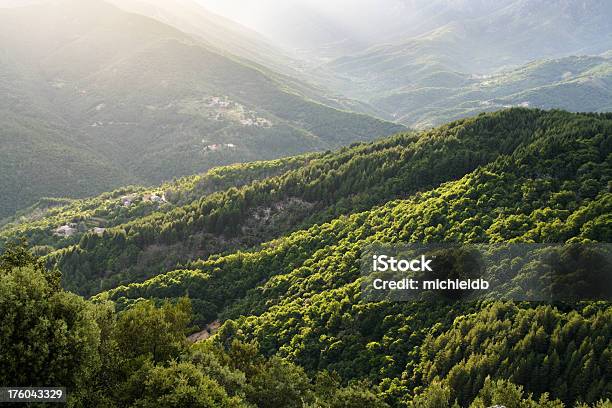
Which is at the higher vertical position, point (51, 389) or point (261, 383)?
point (51, 389)

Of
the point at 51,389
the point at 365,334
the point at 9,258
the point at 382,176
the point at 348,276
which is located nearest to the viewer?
the point at 51,389

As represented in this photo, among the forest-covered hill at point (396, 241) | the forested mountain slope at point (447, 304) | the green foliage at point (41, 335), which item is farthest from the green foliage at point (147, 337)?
the forested mountain slope at point (447, 304)

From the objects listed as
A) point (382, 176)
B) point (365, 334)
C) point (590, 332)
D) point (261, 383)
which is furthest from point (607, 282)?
point (382, 176)

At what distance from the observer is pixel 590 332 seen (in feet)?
218

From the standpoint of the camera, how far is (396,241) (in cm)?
11512

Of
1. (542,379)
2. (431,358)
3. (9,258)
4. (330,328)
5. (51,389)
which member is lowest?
(330,328)

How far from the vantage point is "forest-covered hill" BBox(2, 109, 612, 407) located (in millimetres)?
68375

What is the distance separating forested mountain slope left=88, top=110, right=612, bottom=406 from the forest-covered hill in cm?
31

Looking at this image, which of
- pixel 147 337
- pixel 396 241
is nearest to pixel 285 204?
pixel 396 241

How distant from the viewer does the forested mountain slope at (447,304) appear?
68250mm

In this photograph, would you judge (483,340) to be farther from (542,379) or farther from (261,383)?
(261,383)

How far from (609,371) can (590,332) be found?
593 cm

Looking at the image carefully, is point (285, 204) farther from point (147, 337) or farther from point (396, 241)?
point (147, 337)

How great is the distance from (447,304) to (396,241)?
30.3 m
